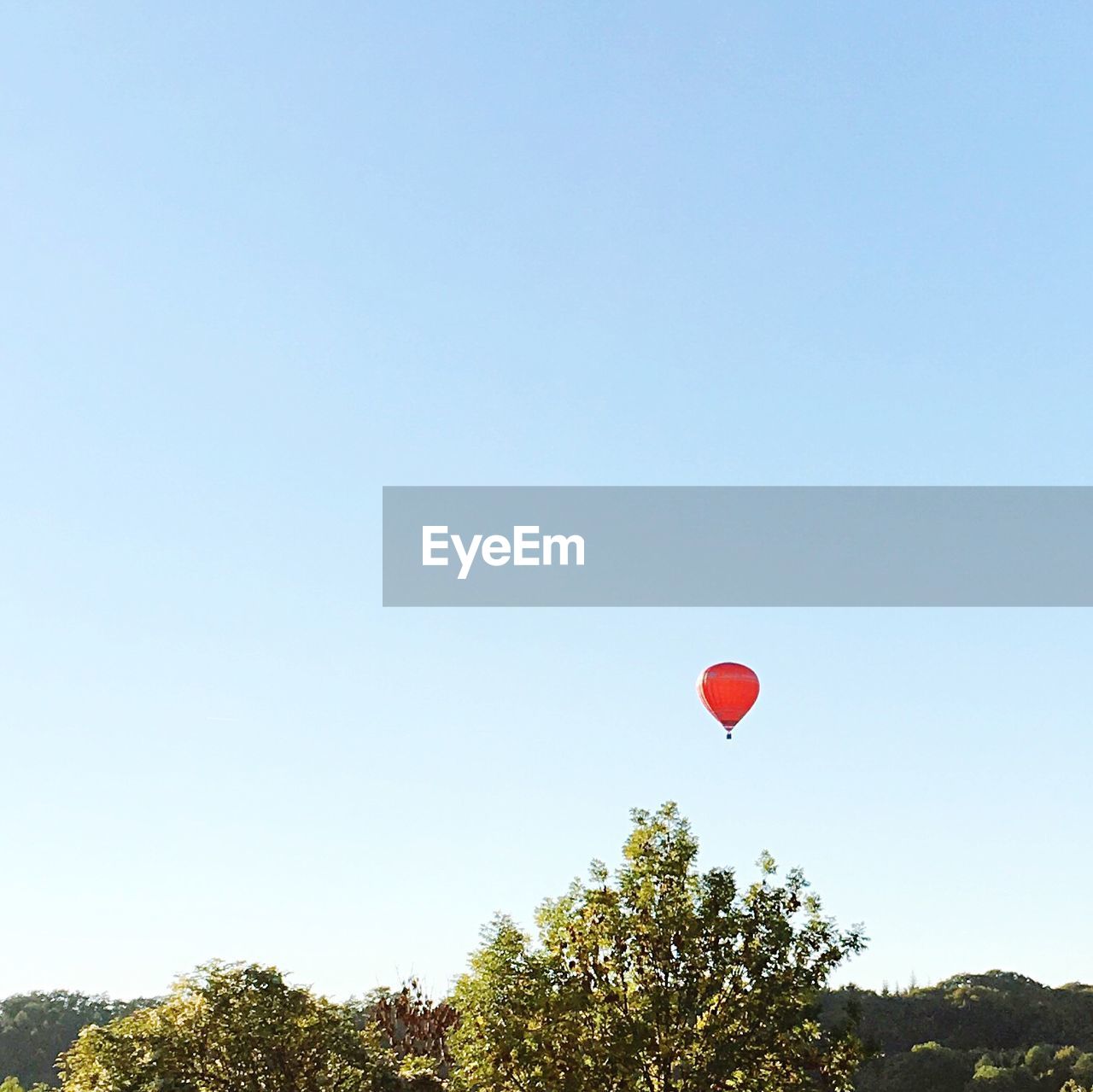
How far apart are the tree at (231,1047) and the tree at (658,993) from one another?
21.4 ft

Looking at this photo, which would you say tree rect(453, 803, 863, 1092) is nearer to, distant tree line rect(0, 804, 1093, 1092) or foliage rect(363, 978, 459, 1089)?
distant tree line rect(0, 804, 1093, 1092)

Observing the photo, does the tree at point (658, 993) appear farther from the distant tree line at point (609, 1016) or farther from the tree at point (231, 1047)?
the tree at point (231, 1047)

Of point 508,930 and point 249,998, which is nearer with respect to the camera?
point 508,930

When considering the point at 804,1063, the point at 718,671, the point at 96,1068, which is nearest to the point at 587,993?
the point at 804,1063

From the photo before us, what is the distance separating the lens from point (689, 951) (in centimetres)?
2172

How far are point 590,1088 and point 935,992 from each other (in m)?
90.0

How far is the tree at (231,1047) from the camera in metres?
26.5

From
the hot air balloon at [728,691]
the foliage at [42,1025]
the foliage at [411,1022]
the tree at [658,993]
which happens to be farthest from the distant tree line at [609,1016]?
the foliage at [42,1025]

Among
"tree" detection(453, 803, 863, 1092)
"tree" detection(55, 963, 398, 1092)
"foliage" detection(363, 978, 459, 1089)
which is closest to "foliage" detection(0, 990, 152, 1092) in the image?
"foliage" detection(363, 978, 459, 1089)

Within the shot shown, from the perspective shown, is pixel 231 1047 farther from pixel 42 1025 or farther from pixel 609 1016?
pixel 42 1025

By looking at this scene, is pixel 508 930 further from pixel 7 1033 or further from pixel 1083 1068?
pixel 7 1033

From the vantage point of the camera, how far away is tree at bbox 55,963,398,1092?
26500 mm

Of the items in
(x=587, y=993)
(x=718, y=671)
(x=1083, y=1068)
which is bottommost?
(x=1083, y=1068)

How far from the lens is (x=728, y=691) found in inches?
1350
